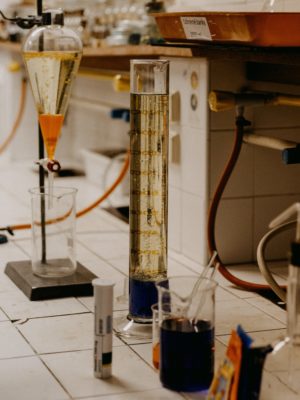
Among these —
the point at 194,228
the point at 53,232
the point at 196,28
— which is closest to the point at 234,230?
the point at 194,228

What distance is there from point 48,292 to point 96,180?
197 cm

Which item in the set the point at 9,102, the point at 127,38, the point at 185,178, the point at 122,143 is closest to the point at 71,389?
the point at 185,178

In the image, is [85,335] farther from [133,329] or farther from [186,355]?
[186,355]

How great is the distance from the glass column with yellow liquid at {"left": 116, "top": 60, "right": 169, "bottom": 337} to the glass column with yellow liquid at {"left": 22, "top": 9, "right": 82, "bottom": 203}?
0.38 meters

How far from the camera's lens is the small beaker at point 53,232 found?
2586mm

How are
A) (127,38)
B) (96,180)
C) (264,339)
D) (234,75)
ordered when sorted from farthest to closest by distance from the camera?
(96,180) → (127,38) → (234,75) → (264,339)

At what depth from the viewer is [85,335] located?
2.19m

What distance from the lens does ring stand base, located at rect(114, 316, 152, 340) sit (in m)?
2.18

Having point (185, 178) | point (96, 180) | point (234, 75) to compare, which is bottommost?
point (96, 180)

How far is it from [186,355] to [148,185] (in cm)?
54

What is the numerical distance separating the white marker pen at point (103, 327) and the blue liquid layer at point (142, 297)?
29 cm

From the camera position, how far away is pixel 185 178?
9.82 ft

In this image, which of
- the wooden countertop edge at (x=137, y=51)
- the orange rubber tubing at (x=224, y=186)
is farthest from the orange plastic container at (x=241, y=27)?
the orange rubber tubing at (x=224, y=186)

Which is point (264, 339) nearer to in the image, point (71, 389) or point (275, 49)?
point (71, 389)
